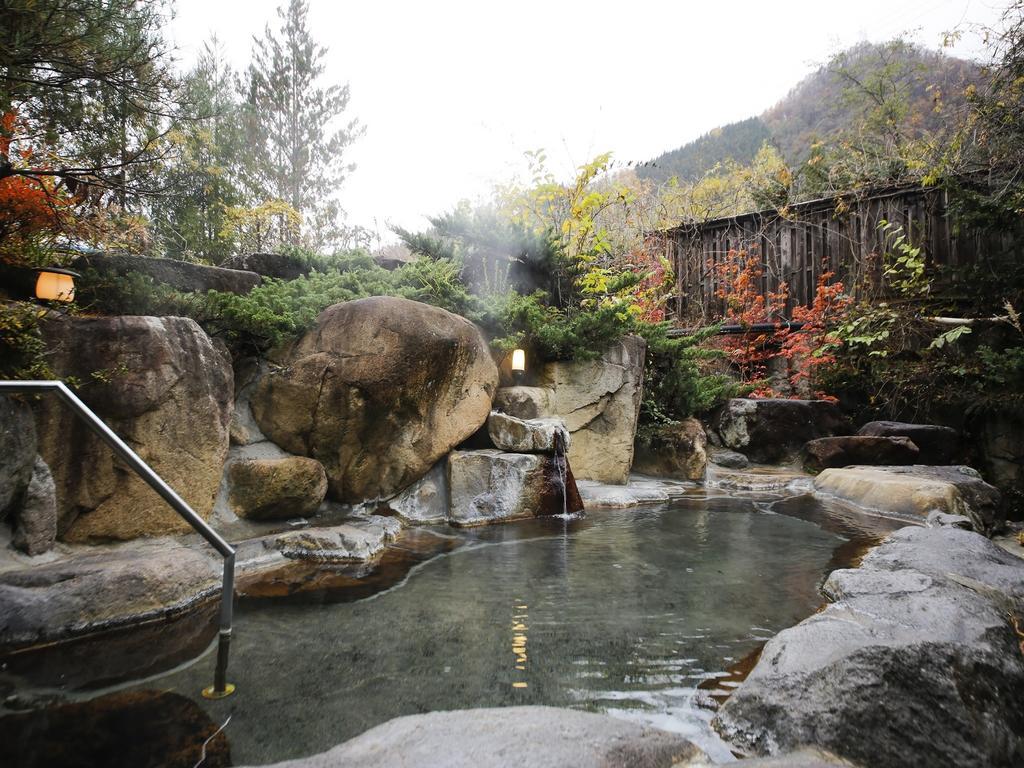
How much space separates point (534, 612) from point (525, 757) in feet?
5.76

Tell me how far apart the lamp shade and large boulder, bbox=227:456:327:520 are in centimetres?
178

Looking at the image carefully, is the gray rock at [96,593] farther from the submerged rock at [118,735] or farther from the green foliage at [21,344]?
the green foliage at [21,344]

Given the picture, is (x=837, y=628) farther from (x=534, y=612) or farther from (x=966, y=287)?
(x=966, y=287)

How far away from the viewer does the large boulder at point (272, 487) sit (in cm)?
456

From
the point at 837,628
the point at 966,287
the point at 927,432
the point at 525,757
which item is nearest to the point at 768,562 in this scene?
the point at 837,628

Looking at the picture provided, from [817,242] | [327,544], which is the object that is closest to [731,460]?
[817,242]

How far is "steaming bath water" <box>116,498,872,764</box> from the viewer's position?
2059 millimetres

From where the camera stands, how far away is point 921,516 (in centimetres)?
535

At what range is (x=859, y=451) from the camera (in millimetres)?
7648

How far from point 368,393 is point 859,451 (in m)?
7.06

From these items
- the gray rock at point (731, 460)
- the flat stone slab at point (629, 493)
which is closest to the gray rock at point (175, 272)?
the flat stone slab at point (629, 493)

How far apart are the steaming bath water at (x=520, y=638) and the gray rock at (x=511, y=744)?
44 cm

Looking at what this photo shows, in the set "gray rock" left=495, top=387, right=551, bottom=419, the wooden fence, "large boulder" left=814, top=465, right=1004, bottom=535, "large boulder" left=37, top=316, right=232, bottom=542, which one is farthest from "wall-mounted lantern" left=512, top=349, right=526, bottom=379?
the wooden fence

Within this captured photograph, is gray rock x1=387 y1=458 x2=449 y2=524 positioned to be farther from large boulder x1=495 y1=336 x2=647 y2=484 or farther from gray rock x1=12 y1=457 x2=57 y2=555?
gray rock x1=12 y1=457 x2=57 y2=555
